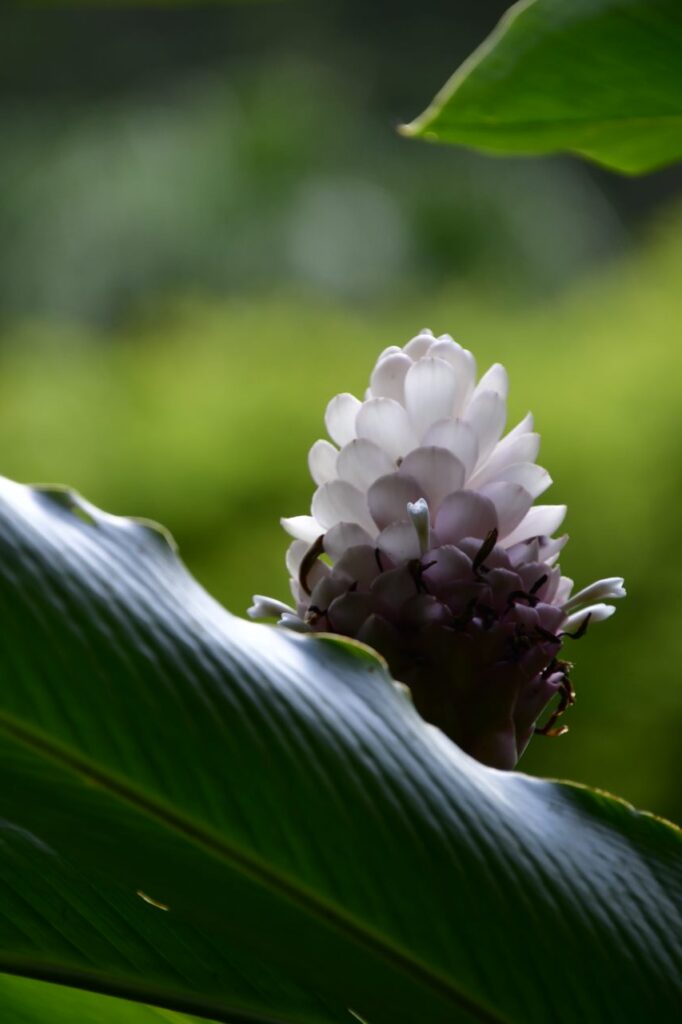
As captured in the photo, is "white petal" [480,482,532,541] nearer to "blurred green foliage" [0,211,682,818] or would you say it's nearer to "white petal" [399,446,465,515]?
"white petal" [399,446,465,515]

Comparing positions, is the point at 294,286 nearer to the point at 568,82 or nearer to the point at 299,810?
the point at 568,82

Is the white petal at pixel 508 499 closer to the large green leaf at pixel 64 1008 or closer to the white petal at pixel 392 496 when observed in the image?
the white petal at pixel 392 496

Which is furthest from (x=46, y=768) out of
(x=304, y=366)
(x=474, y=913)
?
(x=304, y=366)

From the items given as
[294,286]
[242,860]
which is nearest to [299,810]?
[242,860]

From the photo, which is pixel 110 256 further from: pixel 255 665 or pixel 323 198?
pixel 255 665

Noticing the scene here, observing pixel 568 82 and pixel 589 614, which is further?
pixel 568 82
